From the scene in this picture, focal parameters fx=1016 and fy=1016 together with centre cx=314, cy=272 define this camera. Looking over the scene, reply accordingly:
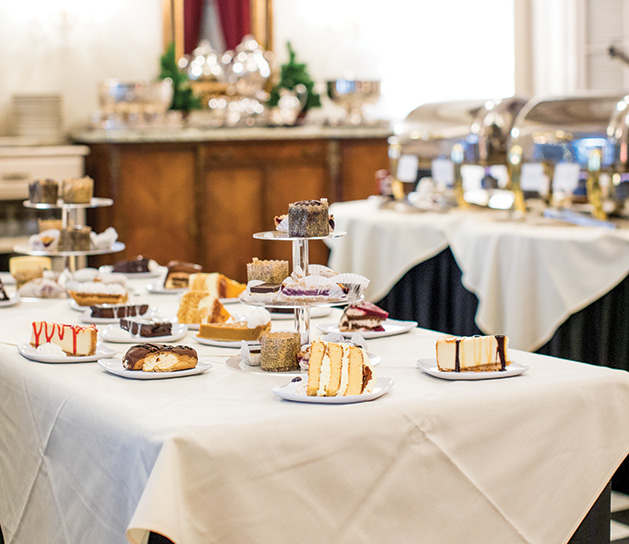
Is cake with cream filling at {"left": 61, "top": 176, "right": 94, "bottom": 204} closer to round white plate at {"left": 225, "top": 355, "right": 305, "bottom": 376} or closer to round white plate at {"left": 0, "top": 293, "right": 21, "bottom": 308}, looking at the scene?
round white plate at {"left": 0, "top": 293, "right": 21, "bottom": 308}

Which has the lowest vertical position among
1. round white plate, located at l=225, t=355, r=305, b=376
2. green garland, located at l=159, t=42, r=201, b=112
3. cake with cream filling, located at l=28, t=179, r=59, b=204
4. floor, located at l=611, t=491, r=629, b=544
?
floor, located at l=611, t=491, r=629, b=544

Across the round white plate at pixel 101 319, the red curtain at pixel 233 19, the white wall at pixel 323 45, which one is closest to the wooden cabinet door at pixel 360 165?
the white wall at pixel 323 45

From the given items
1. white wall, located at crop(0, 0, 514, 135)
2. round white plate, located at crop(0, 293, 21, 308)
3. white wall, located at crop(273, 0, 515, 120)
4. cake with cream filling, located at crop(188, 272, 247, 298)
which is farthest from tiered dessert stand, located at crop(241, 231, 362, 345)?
white wall, located at crop(273, 0, 515, 120)

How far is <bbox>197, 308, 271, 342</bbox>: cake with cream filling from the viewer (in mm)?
1963

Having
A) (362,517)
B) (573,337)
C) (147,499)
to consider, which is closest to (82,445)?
(147,499)

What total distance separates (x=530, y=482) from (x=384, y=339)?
1.71 ft

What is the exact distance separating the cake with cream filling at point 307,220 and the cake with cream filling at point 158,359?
283 millimetres

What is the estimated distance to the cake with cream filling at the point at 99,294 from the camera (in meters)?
2.38

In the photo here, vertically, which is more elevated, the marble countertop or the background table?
the marble countertop

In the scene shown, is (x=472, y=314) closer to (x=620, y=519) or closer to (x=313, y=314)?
(x=620, y=519)

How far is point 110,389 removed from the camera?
5.34 ft

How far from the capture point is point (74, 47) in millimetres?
6086

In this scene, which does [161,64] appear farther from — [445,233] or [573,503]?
[573,503]

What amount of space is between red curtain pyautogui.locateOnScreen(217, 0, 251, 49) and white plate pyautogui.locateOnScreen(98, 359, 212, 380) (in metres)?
4.95
